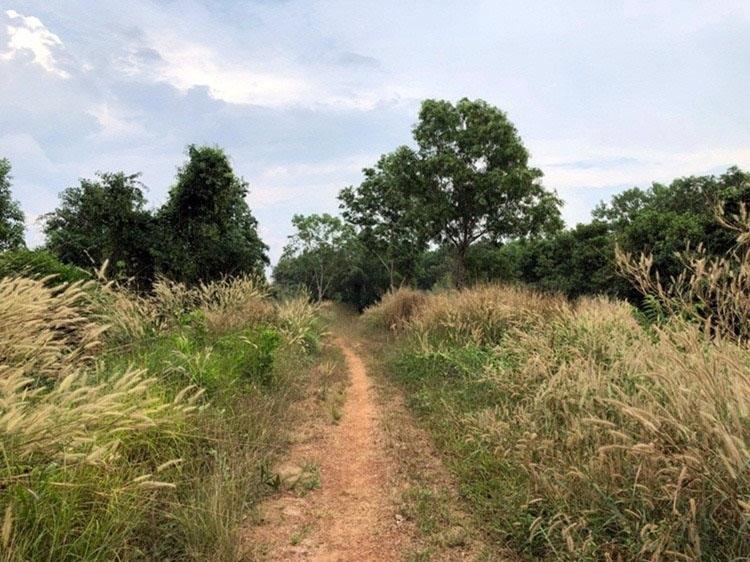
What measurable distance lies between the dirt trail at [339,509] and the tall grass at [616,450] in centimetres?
71

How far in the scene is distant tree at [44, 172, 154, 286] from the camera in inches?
648

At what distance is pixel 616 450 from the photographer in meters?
2.74

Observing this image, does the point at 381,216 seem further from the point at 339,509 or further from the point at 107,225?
the point at 339,509

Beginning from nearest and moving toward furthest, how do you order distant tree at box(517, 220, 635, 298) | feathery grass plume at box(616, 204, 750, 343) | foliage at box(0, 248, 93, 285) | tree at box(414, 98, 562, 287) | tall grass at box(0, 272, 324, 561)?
1. tall grass at box(0, 272, 324, 561)
2. feathery grass plume at box(616, 204, 750, 343)
3. foliage at box(0, 248, 93, 285)
4. tree at box(414, 98, 562, 287)
5. distant tree at box(517, 220, 635, 298)

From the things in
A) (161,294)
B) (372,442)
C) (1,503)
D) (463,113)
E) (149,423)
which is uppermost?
(463,113)

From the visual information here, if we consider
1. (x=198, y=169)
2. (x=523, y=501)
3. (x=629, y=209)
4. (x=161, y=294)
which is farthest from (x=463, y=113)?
(x=629, y=209)

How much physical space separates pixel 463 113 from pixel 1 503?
21.8 m

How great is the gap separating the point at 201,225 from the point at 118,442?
16.8 meters

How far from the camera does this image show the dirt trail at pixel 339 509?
10.2 ft

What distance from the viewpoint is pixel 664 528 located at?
87.0 inches

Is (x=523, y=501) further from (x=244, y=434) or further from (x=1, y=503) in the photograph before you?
(x=1, y=503)

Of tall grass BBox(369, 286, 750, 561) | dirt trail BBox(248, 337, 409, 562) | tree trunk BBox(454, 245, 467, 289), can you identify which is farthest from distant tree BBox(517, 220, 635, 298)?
dirt trail BBox(248, 337, 409, 562)

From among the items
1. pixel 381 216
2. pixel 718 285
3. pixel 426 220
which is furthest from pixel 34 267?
pixel 381 216

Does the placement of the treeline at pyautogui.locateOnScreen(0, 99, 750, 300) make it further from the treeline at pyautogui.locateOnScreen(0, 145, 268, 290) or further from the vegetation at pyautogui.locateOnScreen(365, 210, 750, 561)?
the vegetation at pyautogui.locateOnScreen(365, 210, 750, 561)
